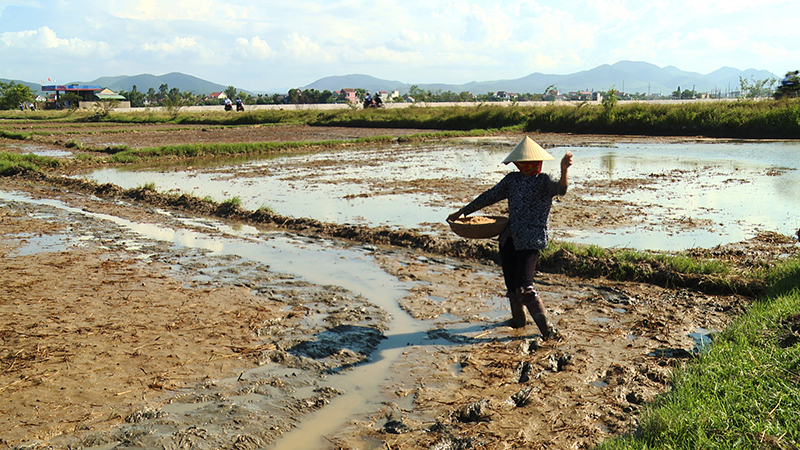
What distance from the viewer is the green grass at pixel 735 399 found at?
2742 millimetres

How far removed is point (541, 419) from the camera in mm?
3381

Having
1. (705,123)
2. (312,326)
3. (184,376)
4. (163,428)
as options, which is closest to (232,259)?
(312,326)

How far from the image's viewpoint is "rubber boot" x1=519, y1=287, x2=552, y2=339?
450 centimetres

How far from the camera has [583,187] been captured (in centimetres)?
1247

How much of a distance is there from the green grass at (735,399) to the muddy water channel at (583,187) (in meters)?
3.61

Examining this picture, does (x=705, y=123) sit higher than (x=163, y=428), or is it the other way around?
(x=705, y=123)

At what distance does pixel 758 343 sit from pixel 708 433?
1.48m

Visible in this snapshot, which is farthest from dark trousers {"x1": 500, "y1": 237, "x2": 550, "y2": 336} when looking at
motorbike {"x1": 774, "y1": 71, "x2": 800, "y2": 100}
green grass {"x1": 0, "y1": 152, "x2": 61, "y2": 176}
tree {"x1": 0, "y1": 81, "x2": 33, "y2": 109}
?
tree {"x1": 0, "y1": 81, "x2": 33, "y2": 109}

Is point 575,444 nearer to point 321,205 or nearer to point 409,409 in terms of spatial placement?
point 409,409

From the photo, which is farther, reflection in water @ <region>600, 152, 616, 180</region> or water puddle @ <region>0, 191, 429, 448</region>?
reflection in water @ <region>600, 152, 616, 180</region>

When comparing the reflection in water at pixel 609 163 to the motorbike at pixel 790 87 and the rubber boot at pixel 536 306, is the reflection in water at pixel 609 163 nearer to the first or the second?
the rubber boot at pixel 536 306

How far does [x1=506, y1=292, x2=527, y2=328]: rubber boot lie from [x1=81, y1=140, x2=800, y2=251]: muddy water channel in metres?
3.17

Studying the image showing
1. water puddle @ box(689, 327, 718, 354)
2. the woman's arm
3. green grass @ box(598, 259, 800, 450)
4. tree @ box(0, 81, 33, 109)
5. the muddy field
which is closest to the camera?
green grass @ box(598, 259, 800, 450)

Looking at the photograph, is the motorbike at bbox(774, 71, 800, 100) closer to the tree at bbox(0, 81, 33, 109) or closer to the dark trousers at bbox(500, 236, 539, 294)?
the dark trousers at bbox(500, 236, 539, 294)
